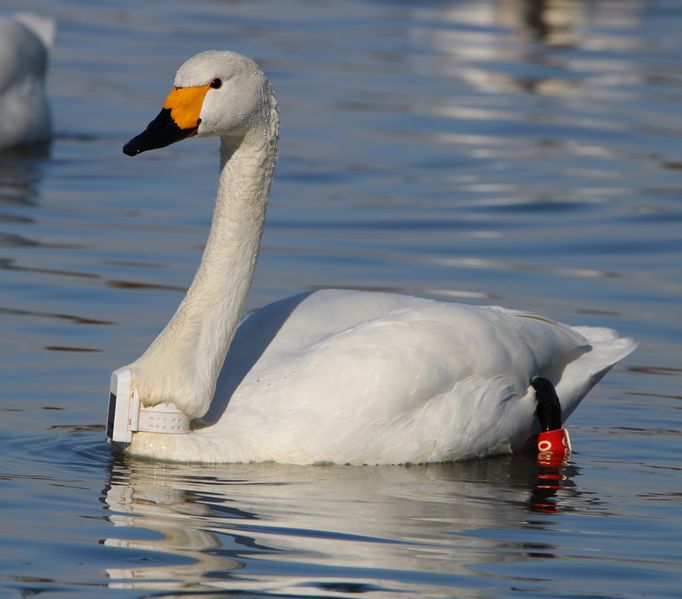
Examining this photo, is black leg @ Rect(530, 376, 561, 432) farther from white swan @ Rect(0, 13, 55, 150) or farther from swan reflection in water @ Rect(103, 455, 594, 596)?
white swan @ Rect(0, 13, 55, 150)

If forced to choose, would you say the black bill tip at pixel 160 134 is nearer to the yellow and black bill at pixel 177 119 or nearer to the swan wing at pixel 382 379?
the yellow and black bill at pixel 177 119

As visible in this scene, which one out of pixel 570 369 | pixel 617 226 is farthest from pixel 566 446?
pixel 617 226

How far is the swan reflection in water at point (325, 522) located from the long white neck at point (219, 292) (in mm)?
342

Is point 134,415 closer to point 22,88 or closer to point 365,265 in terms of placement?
point 365,265

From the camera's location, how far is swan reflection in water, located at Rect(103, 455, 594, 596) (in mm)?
6148

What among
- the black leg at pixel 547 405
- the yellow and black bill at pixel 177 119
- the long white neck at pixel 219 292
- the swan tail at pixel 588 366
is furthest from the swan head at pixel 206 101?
the swan tail at pixel 588 366

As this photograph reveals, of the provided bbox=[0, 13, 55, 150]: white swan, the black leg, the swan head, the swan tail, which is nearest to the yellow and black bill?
the swan head

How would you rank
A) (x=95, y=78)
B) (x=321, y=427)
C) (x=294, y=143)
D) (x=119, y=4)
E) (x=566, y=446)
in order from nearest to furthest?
1. (x=321, y=427)
2. (x=566, y=446)
3. (x=294, y=143)
4. (x=95, y=78)
5. (x=119, y=4)

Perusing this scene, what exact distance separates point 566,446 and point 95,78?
470 inches

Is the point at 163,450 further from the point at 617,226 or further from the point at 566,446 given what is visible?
the point at 617,226

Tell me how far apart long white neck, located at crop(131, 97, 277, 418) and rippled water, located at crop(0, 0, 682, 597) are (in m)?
0.36

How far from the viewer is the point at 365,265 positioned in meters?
11.7

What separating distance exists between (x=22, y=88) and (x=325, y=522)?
9.92m

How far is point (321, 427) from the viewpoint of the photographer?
24.8 ft
